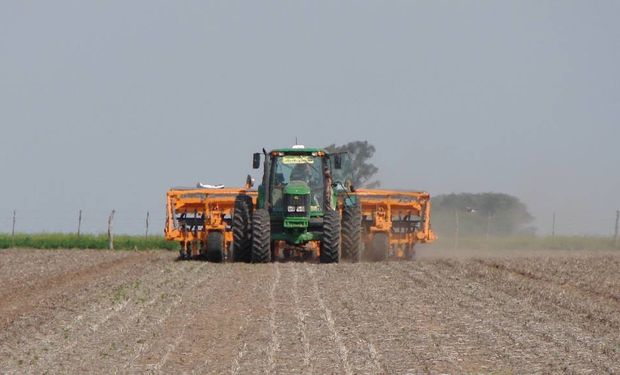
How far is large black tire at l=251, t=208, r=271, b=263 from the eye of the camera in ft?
76.4

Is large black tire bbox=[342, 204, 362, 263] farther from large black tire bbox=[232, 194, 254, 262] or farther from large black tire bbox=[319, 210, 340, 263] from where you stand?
large black tire bbox=[232, 194, 254, 262]

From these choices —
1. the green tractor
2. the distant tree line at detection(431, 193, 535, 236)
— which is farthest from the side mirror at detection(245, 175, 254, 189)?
the distant tree line at detection(431, 193, 535, 236)

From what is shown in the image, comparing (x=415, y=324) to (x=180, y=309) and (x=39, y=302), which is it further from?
(x=39, y=302)

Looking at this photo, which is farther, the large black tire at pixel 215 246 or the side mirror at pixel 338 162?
the large black tire at pixel 215 246

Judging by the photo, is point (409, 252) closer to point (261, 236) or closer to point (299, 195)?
point (299, 195)

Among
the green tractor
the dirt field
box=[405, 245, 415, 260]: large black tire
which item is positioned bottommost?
the dirt field

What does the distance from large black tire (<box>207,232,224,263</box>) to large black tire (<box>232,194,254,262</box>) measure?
1.32ft

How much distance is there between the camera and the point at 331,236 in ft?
77.2

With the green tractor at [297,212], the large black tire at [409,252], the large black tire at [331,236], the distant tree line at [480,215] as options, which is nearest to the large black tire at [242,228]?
the green tractor at [297,212]

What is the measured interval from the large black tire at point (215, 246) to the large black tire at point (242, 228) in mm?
403

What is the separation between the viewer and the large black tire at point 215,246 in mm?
24594

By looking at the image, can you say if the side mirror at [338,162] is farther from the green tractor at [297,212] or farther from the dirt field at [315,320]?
the dirt field at [315,320]

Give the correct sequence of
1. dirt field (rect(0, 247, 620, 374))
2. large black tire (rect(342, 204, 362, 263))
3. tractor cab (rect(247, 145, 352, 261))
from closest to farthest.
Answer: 1. dirt field (rect(0, 247, 620, 374))
2. tractor cab (rect(247, 145, 352, 261))
3. large black tire (rect(342, 204, 362, 263))

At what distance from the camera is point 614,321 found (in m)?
13.9
